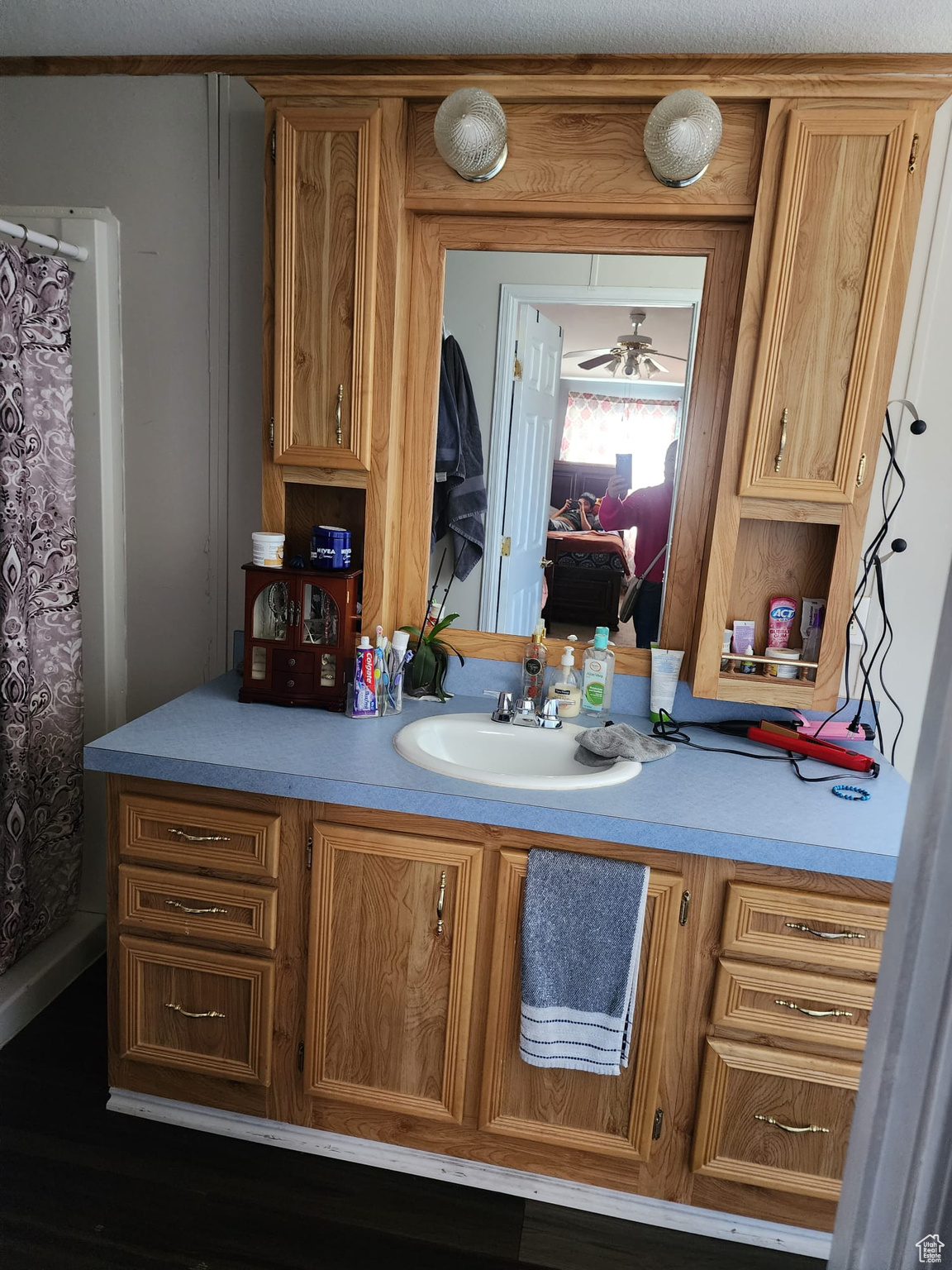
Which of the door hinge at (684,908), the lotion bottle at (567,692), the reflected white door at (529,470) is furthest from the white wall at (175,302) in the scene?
the door hinge at (684,908)

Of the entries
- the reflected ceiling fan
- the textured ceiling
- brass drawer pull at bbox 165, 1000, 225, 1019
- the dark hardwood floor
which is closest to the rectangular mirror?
Result: the reflected ceiling fan

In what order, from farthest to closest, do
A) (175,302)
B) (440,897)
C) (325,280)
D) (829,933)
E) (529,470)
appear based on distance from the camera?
(175,302) < (529,470) < (325,280) < (440,897) < (829,933)

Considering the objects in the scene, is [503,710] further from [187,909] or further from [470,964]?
[187,909]

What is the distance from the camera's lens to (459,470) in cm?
206

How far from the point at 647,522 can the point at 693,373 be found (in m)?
0.34

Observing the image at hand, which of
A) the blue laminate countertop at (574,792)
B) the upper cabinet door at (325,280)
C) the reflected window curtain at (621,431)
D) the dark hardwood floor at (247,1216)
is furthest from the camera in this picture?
the reflected window curtain at (621,431)

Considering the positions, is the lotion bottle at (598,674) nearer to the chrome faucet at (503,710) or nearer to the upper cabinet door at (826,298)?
the chrome faucet at (503,710)

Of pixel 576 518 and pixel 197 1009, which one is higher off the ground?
pixel 576 518

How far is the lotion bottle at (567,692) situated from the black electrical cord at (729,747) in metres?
0.19

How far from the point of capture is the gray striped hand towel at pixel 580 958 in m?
1.55

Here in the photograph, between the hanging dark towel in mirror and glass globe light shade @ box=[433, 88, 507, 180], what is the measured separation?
0.37 metres

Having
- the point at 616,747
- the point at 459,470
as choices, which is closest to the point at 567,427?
the point at 459,470

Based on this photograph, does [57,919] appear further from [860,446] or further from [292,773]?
[860,446]

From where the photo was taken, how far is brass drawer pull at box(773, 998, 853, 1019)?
5.04 ft
